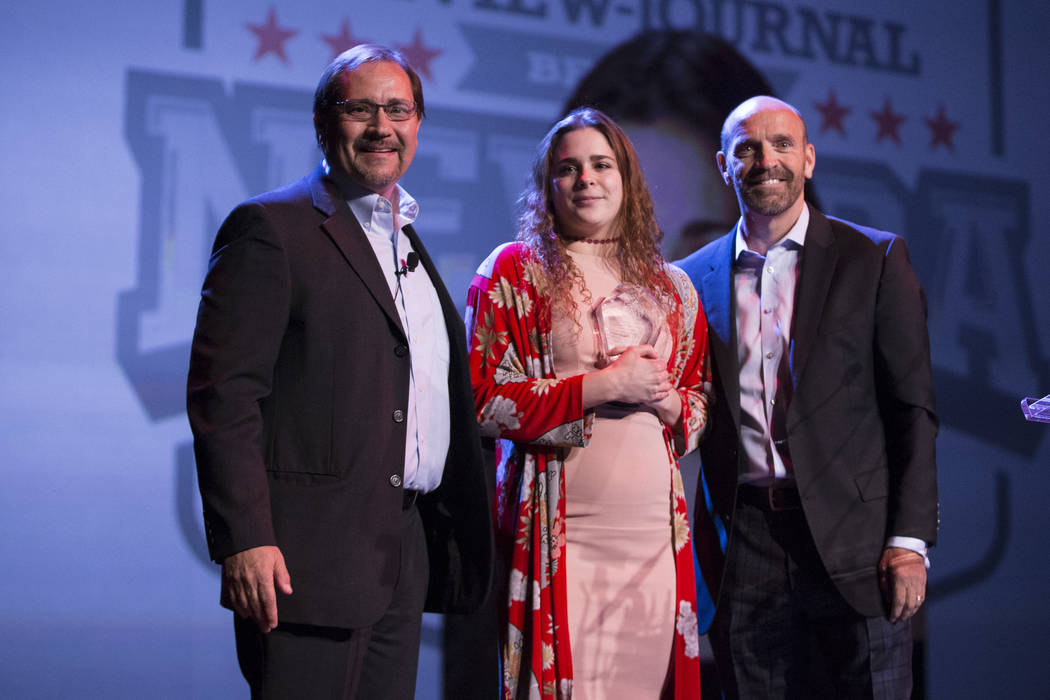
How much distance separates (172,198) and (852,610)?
210cm

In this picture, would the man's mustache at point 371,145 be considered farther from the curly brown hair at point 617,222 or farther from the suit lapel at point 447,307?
the curly brown hair at point 617,222

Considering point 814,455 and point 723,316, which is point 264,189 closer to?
point 723,316

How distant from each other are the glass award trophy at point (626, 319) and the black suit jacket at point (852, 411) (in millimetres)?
216

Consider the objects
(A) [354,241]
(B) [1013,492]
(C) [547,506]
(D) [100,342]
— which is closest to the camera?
(A) [354,241]

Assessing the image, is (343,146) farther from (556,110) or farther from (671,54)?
(671,54)

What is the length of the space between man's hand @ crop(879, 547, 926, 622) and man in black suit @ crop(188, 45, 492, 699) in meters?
0.90

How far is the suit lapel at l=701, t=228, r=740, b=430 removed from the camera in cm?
213

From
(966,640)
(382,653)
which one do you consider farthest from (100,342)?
(966,640)

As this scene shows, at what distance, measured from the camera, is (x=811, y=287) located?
212 cm

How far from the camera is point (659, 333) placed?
2051 millimetres

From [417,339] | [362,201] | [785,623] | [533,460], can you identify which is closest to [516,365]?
[533,460]

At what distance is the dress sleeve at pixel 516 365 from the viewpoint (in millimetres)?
1889

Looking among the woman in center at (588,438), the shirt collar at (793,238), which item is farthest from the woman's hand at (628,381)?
the shirt collar at (793,238)

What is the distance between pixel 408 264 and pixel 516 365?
0.37 m
